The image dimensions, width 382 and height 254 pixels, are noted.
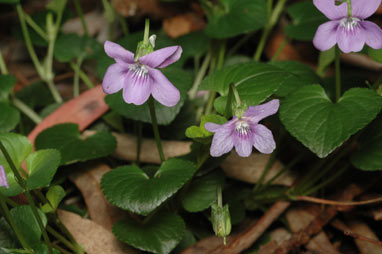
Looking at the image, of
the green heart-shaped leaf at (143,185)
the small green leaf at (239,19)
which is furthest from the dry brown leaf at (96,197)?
the small green leaf at (239,19)

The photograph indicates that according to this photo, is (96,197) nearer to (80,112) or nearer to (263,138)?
(80,112)

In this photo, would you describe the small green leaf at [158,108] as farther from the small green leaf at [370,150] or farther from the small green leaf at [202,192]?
the small green leaf at [370,150]

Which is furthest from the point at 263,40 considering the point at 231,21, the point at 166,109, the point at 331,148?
the point at 331,148

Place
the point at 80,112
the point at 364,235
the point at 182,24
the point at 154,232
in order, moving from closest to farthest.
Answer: the point at 154,232 < the point at 364,235 < the point at 80,112 < the point at 182,24

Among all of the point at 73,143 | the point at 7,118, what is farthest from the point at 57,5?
the point at 73,143

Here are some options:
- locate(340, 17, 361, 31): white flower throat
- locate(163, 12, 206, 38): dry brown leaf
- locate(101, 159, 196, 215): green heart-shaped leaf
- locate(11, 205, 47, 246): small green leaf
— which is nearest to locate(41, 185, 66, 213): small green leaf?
locate(11, 205, 47, 246): small green leaf

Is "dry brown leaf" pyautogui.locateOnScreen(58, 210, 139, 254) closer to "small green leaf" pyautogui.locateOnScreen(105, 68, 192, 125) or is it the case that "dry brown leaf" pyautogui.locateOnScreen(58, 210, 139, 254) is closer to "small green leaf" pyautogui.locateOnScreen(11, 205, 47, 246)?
"small green leaf" pyautogui.locateOnScreen(11, 205, 47, 246)
